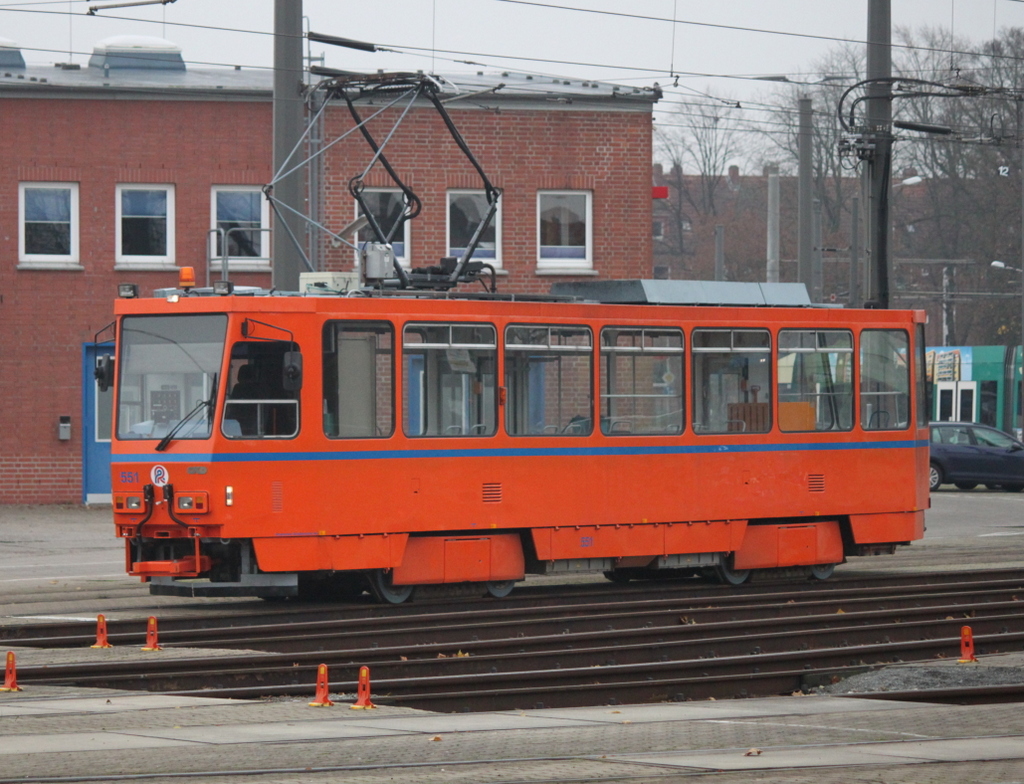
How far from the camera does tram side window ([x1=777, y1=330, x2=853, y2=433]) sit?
57.3ft

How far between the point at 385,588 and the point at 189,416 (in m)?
2.46

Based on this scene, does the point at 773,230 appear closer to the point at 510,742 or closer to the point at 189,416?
the point at 189,416

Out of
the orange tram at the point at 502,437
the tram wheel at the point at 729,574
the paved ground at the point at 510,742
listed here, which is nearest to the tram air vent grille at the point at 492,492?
the orange tram at the point at 502,437

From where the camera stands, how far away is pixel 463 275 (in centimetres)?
1672

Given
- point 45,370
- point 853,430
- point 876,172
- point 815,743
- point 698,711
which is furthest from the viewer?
point 45,370

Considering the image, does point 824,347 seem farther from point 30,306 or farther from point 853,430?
point 30,306

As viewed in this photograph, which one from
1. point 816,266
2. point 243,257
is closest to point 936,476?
point 816,266

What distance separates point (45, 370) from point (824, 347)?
14214mm

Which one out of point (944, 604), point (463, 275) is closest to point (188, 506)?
point (463, 275)

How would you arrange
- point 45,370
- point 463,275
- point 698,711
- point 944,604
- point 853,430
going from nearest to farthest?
point 698,711 → point 944,604 → point 463,275 → point 853,430 → point 45,370

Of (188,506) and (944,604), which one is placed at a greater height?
(188,506)

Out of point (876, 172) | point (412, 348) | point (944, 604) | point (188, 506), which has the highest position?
point (876, 172)

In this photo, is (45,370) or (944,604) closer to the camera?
(944,604)

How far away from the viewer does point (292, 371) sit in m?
14.0
